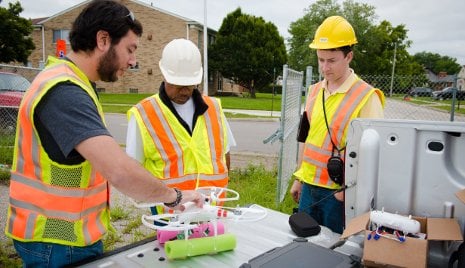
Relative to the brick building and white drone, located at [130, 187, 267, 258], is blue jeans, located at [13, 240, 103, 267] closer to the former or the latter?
A: white drone, located at [130, 187, 267, 258]

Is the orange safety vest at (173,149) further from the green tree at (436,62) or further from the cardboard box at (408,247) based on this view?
the green tree at (436,62)

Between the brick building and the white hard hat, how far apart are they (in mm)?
28720

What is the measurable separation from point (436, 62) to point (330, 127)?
115m

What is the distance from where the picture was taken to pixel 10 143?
7.83m

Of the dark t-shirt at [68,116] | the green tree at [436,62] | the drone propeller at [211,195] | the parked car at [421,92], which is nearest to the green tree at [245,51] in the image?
the parked car at [421,92]

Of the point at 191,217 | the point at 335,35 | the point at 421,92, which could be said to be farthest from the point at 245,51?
the point at 191,217

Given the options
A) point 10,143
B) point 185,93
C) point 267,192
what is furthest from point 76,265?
point 10,143

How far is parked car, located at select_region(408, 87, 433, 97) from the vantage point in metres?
10.0

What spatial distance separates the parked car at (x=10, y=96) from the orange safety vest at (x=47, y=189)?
7178mm

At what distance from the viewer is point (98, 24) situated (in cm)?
149

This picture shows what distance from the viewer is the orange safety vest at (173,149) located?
2.23 metres

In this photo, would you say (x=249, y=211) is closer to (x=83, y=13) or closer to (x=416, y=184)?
(x=416, y=184)

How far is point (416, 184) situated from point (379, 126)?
254 mm

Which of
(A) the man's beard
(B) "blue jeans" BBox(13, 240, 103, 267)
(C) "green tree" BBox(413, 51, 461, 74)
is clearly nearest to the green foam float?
(B) "blue jeans" BBox(13, 240, 103, 267)
